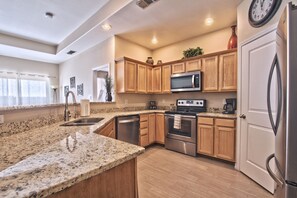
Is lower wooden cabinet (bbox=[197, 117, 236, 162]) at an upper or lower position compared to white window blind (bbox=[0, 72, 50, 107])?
lower

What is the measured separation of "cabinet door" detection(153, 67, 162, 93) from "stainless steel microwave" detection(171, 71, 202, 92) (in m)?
0.45

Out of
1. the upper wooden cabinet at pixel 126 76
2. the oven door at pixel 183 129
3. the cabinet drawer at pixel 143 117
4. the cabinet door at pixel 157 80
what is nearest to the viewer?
the oven door at pixel 183 129

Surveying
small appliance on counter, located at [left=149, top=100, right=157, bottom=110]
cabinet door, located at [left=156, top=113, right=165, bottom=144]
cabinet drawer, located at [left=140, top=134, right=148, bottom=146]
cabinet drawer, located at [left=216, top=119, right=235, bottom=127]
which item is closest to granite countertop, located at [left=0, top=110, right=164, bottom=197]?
cabinet drawer, located at [left=216, top=119, right=235, bottom=127]

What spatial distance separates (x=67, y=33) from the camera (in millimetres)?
3912

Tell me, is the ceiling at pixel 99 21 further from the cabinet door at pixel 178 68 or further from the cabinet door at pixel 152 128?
the cabinet door at pixel 152 128

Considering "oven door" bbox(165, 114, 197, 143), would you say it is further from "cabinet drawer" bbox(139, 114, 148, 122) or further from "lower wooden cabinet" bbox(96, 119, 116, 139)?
"lower wooden cabinet" bbox(96, 119, 116, 139)

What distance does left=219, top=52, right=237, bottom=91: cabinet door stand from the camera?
9.22 feet

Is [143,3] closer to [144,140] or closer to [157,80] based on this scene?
[157,80]

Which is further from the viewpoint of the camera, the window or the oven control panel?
the window

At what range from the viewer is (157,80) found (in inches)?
161

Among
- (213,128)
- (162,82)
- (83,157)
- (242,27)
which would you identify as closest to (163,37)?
(162,82)

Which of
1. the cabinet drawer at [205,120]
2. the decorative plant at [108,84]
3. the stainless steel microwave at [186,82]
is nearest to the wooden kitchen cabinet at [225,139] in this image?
the cabinet drawer at [205,120]

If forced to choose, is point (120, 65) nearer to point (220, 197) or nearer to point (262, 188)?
point (220, 197)

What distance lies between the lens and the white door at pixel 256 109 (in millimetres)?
1888
